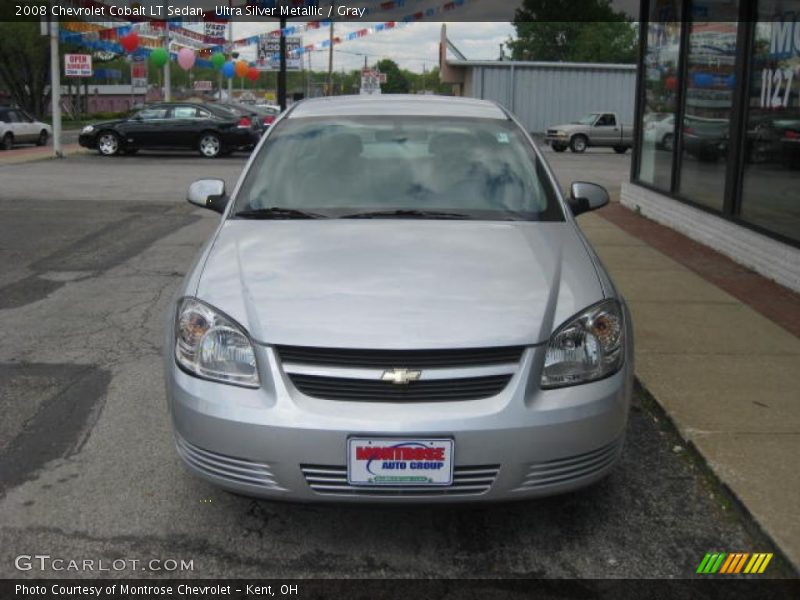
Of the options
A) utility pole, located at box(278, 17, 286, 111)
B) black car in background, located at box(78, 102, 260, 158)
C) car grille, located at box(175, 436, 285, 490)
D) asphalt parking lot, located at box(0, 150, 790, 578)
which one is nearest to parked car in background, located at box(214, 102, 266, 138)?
black car in background, located at box(78, 102, 260, 158)

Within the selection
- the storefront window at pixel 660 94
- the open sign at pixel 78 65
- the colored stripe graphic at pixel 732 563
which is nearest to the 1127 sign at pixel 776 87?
the storefront window at pixel 660 94

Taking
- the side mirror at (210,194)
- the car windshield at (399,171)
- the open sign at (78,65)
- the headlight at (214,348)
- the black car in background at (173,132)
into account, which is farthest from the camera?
the black car in background at (173,132)

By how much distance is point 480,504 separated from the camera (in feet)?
9.98

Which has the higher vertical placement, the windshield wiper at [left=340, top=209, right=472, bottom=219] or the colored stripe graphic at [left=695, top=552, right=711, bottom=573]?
the windshield wiper at [left=340, top=209, right=472, bottom=219]

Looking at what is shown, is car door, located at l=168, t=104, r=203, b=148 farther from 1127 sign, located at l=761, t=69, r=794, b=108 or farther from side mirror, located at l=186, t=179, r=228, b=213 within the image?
side mirror, located at l=186, t=179, r=228, b=213

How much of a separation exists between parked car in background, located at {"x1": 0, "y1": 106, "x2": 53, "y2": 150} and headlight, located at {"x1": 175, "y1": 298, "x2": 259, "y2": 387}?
1067 inches

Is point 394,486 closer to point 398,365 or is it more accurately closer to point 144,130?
point 398,365

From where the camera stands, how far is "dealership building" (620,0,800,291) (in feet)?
26.7

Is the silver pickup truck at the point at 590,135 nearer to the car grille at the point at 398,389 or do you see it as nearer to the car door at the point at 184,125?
the car door at the point at 184,125

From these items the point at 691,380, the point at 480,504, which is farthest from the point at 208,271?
the point at 691,380

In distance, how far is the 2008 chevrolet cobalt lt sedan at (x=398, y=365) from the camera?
2.94 metres

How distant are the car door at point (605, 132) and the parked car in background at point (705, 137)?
22.5 meters

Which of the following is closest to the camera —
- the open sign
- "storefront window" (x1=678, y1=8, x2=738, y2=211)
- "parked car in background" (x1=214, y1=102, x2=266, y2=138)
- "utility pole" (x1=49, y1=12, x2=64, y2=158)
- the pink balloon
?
"storefront window" (x1=678, y1=8, x2=738, y2=211)

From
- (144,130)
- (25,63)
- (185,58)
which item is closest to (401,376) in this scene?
(144,130)
